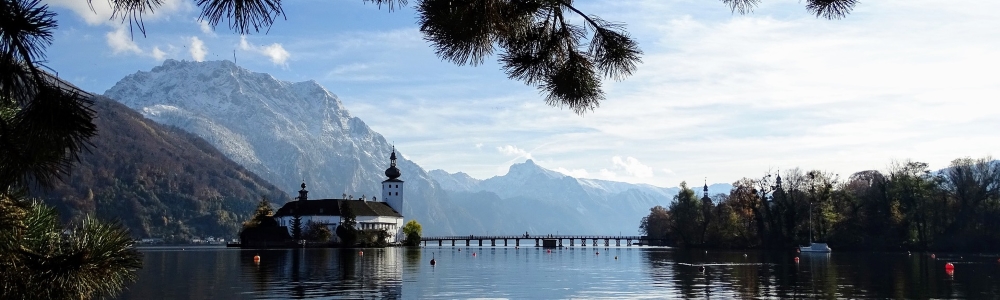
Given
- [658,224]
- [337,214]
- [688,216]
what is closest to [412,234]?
[337,214]

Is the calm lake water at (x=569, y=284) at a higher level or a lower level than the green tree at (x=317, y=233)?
lower

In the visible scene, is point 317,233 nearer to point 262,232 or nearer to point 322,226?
point 322,226

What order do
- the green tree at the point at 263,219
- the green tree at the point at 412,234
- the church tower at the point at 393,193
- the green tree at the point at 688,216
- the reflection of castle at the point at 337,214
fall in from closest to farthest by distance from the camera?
1. the green tree at the point at 688,216
2. the green tree at the point at 263,219
3. the reflection of castle at the point at 337,214
4. the green tree at the point at 412,234
5. the church tower at the point at 393,193

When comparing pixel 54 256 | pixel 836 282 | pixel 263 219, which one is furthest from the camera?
pixel 263 219

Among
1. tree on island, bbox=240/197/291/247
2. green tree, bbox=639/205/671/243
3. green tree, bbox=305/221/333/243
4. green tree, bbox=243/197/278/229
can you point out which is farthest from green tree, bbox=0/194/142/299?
green tree, bbox=639/205/671/243

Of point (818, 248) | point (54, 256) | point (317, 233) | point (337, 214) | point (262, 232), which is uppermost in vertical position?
point (337, 214)

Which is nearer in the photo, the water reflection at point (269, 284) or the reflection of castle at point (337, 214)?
the water reflection at point (269, 284)

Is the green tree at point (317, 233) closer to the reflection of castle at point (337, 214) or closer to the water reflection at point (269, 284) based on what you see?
the reflection of castle at point (337, 214)

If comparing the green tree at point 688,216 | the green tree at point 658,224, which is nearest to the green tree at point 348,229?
the green tree at point 688,216

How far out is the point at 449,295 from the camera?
42469 mm

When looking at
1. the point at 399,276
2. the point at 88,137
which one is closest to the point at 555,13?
the point at 88,137

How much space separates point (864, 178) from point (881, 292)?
99.3m

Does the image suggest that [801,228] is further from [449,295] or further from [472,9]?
[472,9]

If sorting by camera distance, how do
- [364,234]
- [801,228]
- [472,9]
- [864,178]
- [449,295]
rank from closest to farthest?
[472,9] → [449,295] → [801,228] → [864,178] → [364,234]
